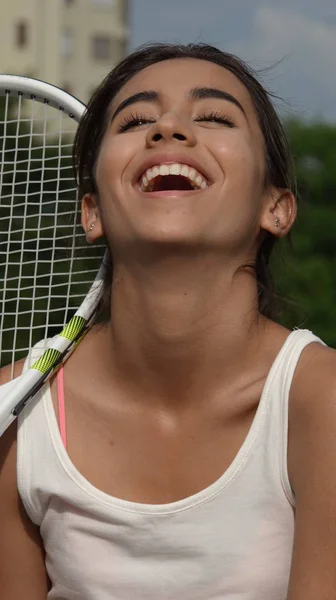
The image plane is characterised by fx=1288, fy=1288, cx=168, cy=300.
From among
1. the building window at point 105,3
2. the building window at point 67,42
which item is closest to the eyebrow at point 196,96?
the building window at point 67,42

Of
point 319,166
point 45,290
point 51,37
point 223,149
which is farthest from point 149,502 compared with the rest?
point 51,37

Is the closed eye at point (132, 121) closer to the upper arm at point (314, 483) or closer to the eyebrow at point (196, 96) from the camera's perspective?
the eyebrow at point (196, 96)

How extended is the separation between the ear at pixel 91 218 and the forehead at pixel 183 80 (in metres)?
0.23

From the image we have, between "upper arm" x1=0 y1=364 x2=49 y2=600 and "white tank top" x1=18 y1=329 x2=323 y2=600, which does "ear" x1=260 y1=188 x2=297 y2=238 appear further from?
"upper arm" x1=0 y1=364 x2=49 y2=600

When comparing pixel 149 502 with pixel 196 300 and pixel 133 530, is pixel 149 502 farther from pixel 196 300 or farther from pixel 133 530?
pixel 196 300

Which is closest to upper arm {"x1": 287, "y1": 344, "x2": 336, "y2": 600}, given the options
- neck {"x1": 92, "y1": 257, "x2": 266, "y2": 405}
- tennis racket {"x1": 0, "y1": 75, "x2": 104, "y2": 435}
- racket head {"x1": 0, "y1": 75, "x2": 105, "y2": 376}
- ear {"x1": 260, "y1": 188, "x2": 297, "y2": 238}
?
neck {"x1": 92, "y1": 257, "x2": 266, "y2": 405}

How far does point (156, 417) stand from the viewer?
2.85m

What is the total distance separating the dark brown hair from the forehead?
0.04 m

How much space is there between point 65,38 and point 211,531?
4182 cm

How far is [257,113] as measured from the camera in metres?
2.97

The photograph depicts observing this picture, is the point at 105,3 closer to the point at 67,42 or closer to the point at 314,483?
the point at 67,42

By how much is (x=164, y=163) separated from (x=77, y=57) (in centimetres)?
4128

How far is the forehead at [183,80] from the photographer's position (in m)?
2.86

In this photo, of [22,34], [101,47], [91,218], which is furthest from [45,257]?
[101,47]
